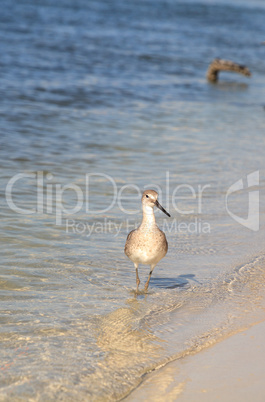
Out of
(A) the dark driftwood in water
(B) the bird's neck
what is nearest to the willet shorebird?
(B) the bird's neck

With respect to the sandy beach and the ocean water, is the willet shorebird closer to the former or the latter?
the ocean water

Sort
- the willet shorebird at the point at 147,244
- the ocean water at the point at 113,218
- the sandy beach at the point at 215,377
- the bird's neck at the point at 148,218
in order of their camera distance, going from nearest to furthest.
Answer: the sandy beach at the point at 215,377, the ocean water at the point at 113,218, the willet shorebird at the point at 147,244, the bird's neck at the point at 148,218

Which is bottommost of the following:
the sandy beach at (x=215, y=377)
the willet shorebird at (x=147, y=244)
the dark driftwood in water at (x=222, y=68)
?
the sandy beach at (x=215, y=377)

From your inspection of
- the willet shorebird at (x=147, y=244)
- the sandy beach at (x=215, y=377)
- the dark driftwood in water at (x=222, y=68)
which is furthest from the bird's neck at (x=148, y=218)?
the dark driftwood in water at (x=222, y=68)

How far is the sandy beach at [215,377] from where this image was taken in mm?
4246

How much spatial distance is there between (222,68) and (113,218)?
15.8 meters

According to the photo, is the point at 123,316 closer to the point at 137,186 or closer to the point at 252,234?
the point at 252,234

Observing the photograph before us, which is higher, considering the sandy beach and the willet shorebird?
the willet shorebird

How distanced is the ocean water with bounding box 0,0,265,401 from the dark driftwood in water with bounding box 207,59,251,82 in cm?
74

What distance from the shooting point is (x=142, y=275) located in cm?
712

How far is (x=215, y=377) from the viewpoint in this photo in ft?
14.7

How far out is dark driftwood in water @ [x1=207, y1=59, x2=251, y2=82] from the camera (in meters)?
22.2

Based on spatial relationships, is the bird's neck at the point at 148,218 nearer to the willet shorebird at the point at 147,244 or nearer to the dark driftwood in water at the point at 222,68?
the willet shorebird at the point at 147,244

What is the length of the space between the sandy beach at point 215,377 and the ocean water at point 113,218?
0.18 meters
